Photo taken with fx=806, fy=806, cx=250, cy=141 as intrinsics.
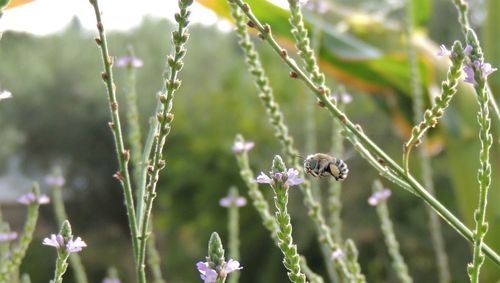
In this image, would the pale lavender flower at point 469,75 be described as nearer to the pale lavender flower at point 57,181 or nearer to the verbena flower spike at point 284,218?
the verbena flower spike at point 284,218

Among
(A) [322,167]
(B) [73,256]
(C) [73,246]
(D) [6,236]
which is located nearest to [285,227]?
(C) [73,246]

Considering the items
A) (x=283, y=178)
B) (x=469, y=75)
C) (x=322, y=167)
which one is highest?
(x=322, y=167)

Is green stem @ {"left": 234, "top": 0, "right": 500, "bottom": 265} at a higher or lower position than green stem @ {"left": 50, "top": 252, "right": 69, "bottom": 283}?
higher

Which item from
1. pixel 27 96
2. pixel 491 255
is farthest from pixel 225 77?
pixel 491 255

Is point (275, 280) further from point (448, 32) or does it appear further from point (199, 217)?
point (448, 32)

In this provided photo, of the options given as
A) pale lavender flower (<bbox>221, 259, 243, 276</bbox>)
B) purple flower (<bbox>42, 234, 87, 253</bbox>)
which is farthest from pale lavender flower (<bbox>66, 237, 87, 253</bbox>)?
pale lavender flower (<bbox>221, 259, 243, 276</bbox>)

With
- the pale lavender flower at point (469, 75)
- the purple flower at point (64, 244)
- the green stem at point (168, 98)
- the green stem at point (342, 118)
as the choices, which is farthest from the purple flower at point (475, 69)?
the purple flower at point (64, 244)

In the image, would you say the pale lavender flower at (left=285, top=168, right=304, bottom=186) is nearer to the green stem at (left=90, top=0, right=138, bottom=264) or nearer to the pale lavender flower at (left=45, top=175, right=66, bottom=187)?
the green stem at (left=90, top=0, right=138, bottom=264)

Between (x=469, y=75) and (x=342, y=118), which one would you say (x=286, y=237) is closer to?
(x=342, y=118)

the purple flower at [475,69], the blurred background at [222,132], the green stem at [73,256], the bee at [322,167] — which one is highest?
the blurred background at [222,132]
